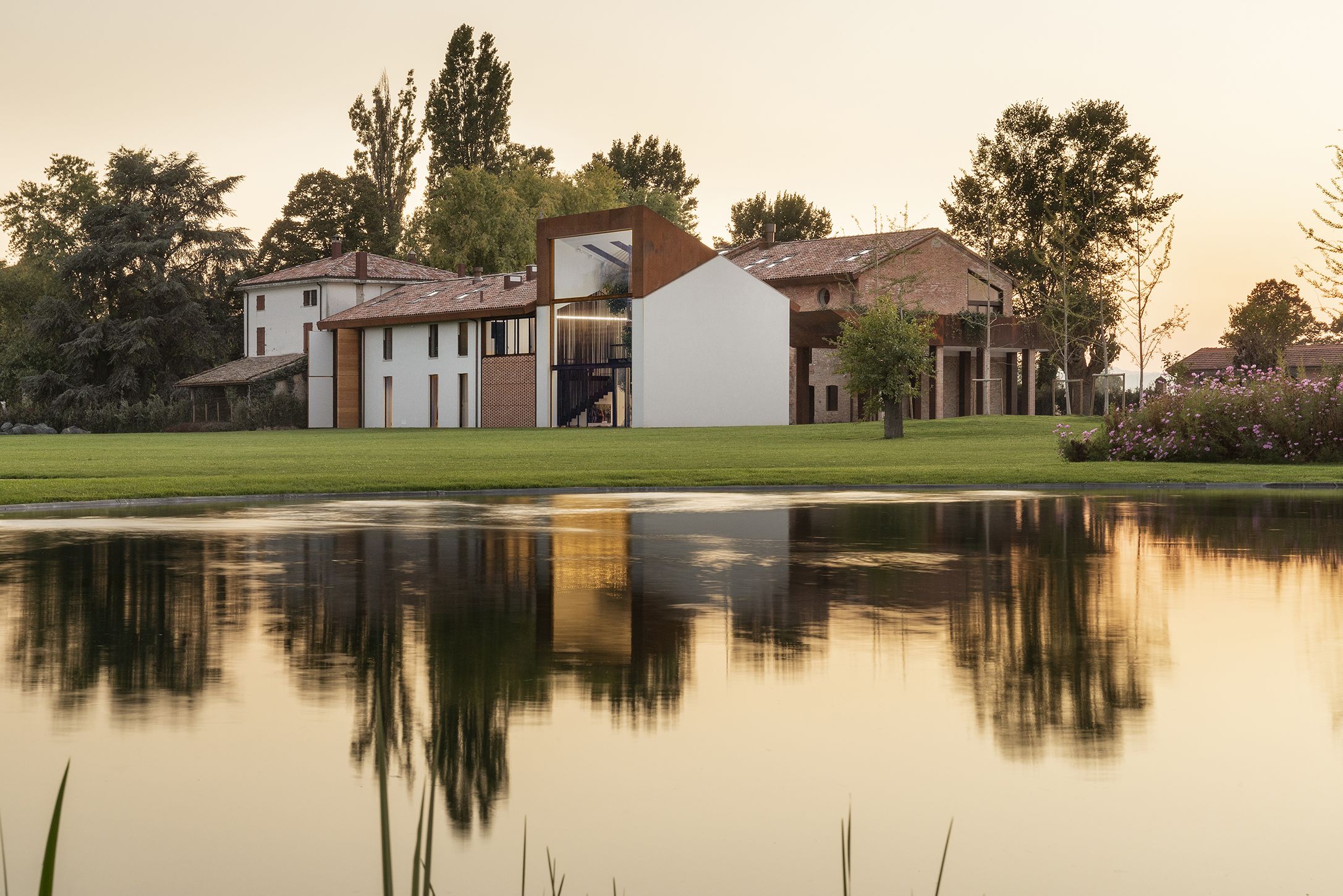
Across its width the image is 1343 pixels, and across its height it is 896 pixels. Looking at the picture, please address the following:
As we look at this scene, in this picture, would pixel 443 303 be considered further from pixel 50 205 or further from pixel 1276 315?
pixel 1276 315

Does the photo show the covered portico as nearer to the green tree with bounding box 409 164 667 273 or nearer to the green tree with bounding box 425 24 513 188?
the green tree with bounding box 409 164 667 273

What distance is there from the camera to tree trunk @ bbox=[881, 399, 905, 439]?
47719mm

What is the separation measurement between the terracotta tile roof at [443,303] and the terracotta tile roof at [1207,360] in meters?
68.5

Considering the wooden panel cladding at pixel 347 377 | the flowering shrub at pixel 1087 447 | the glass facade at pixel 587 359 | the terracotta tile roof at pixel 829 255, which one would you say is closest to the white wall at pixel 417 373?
the wooden panel cladding at pixel 347 377

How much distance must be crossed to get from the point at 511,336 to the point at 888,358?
83.4 ft

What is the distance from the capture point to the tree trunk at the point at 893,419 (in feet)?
157

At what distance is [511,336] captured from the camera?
68938mm

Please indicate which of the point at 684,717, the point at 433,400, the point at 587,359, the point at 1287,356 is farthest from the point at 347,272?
the point at 684,717

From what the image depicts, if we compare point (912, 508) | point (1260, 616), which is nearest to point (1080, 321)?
point (912, 508)

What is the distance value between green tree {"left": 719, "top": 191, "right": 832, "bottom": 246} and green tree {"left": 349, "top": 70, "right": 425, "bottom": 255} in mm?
27826

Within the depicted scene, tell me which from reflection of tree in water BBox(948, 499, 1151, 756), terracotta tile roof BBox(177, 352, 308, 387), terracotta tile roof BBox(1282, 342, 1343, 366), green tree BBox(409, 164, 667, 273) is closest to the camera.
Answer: reflection of tree in water BBox(948, 499, 1151, 756)

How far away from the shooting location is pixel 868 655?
346 inches

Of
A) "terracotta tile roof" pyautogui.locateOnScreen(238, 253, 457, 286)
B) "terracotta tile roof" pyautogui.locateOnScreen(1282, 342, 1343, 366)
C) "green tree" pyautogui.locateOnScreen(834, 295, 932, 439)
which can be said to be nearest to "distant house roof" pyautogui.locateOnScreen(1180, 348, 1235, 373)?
"terracotta tile roof" pyautogui.locateOnScreen(1282, 342, 1343, 366)

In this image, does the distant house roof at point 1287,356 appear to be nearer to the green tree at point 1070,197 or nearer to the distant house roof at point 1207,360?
the distant house roof at point 1207,360
